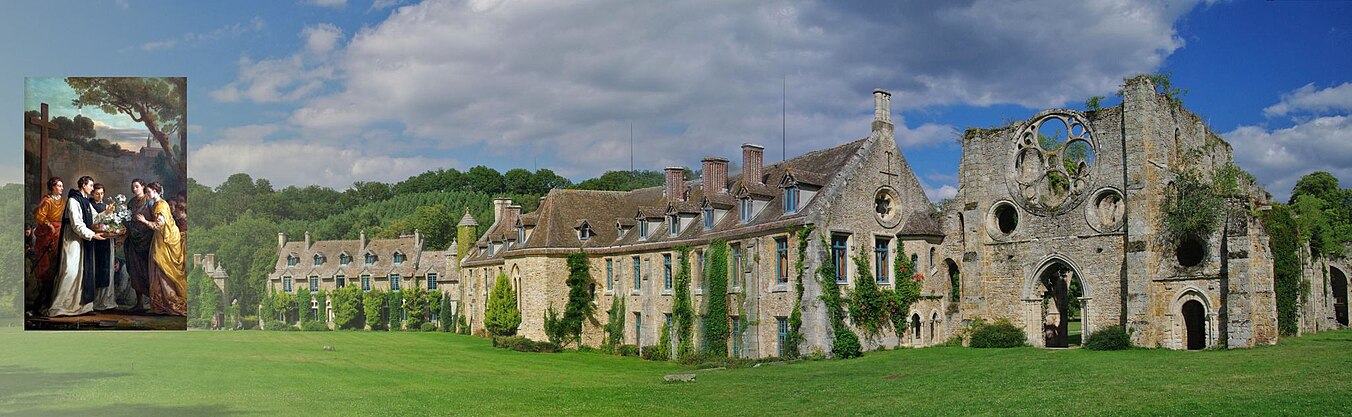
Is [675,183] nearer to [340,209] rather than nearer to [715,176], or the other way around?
[715,176]

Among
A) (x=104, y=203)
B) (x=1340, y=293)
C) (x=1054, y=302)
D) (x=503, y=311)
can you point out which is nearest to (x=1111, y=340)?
(x=1054, y=302)

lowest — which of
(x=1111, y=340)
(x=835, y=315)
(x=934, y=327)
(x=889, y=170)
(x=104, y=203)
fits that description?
(x=1111, y=340)

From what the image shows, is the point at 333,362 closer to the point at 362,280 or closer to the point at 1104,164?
the point at 1104,164

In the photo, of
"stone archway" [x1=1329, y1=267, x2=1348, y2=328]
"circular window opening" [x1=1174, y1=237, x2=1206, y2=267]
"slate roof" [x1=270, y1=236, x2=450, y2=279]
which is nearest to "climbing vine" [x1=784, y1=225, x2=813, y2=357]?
"circular window opening" [x1=1174, y1=237, x2=1206, y2=267]

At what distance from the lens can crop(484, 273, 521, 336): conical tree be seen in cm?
4588

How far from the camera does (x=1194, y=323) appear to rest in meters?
35.5

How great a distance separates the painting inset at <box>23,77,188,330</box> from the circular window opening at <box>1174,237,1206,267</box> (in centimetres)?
3156

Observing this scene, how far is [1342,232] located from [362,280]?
63425 mm

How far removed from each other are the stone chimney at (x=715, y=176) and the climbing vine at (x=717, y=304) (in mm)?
4154

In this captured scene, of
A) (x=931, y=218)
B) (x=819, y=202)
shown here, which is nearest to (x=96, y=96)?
(x=819, y=202)

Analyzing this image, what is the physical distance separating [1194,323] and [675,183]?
21.8 metres

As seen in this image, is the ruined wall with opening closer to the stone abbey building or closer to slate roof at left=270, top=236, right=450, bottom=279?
the stone abbey building

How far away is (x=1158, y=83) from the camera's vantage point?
111 ft

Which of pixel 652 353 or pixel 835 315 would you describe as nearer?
pixel 835 315
